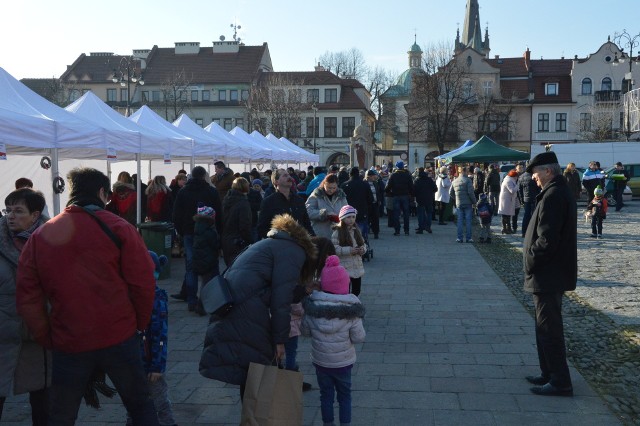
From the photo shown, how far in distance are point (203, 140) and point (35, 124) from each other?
30.9 feet

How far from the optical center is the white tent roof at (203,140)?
18.1m

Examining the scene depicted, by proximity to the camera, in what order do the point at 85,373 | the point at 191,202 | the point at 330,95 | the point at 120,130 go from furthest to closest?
the point at 330,95 → the point at 120,130 → the point at 191,202 → the point at 85,373

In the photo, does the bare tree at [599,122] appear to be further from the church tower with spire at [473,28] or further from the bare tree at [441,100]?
the church tower with spire at [473,28]

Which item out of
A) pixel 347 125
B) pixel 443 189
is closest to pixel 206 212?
pixel 443 189

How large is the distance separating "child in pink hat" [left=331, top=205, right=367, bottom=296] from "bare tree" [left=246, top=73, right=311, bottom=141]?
52634 mm

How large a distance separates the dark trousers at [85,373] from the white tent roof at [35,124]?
19.1ft

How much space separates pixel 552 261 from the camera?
5.74m

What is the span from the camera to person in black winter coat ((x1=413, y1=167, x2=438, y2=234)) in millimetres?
18969

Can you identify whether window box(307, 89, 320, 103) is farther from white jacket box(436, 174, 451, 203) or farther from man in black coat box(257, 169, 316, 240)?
man in black coat box(257, 169, 316, 240)

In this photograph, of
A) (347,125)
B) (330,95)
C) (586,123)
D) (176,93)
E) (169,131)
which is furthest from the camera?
(330,95)

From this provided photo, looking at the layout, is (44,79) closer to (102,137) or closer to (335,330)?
(102,137)

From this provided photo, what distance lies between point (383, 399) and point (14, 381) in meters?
2.80

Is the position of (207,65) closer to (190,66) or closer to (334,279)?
(190,66)

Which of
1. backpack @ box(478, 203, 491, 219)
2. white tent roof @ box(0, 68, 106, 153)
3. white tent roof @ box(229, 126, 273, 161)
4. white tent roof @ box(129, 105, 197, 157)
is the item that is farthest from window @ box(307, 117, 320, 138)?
white tent roof @ box(0, 68, 106, 153)
